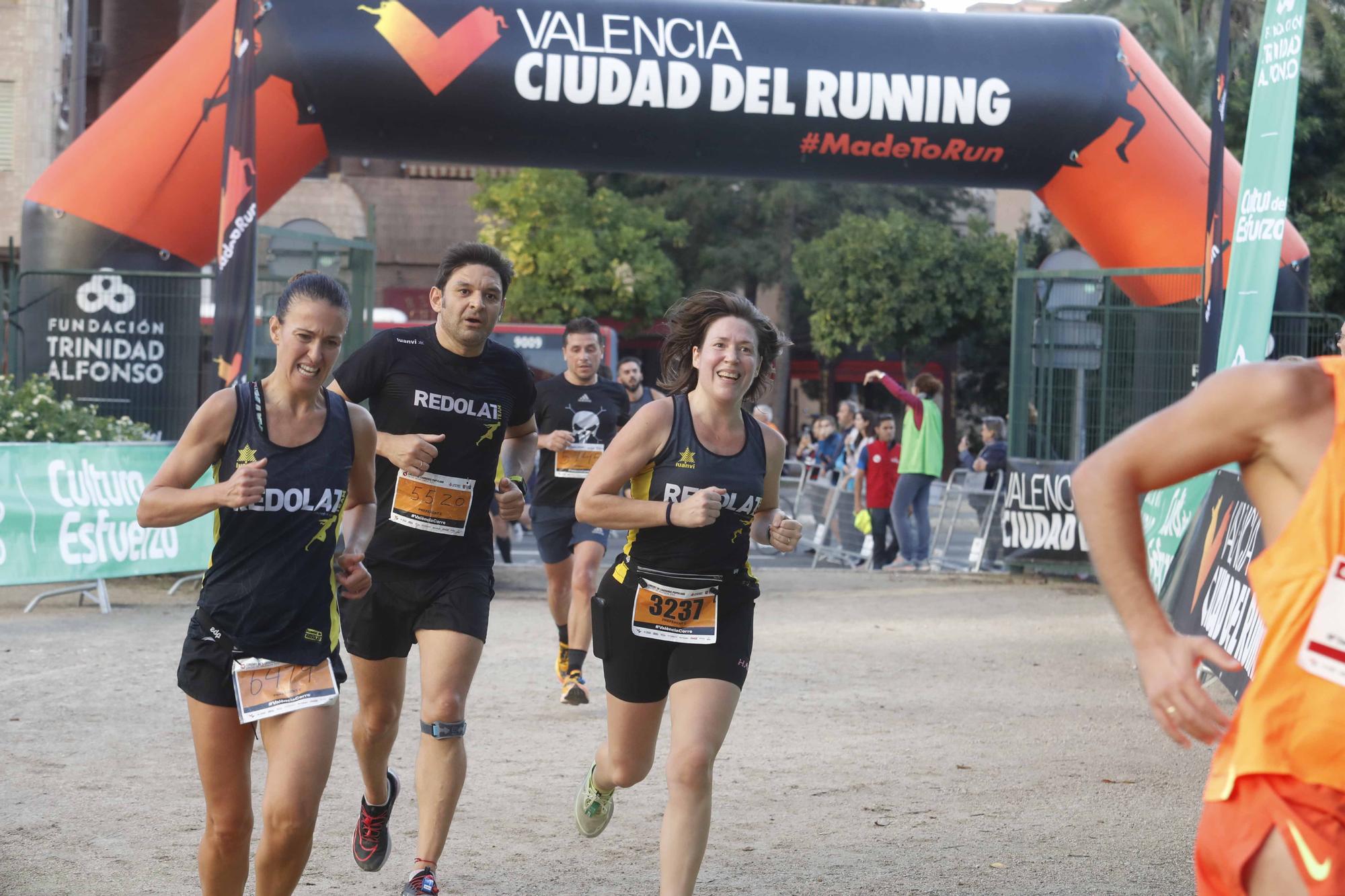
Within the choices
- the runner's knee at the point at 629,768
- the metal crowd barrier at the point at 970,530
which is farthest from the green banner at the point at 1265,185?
the metal crowd barrier at the point at 970,530

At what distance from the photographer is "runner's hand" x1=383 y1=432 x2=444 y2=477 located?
5.28 meters

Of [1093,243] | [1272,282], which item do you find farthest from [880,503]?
[1272,282]

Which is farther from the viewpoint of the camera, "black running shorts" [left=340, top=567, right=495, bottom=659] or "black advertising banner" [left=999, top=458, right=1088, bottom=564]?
"black advertising banner" [left=999, top=458, right=1088, bottom=564]

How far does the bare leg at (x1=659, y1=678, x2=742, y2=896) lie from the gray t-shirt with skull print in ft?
15.4

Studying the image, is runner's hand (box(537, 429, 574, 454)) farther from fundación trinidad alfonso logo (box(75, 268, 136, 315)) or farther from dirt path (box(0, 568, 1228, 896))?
fundación trinidad alfonso logo (box(75, 268, 136, 315))

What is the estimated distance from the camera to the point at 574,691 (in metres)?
8.41

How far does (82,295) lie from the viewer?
1282 centimetres

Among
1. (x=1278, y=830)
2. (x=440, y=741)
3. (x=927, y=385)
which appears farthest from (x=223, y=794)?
(x=927, y=385)

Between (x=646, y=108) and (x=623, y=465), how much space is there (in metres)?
8.52

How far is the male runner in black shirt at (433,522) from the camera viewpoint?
518 centimetres

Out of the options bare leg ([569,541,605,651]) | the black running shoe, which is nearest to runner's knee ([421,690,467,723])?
the black running shoe

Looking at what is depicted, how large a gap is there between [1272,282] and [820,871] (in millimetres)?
5244

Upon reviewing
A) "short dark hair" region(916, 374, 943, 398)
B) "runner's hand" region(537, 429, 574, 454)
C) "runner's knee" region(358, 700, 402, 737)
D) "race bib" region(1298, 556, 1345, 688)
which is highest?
"short dark hair" region(916, 374, 943, 398)

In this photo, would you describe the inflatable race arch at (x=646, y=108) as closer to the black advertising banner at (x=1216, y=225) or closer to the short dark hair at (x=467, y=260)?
the black advertising banner at (x=1216, y=225)
